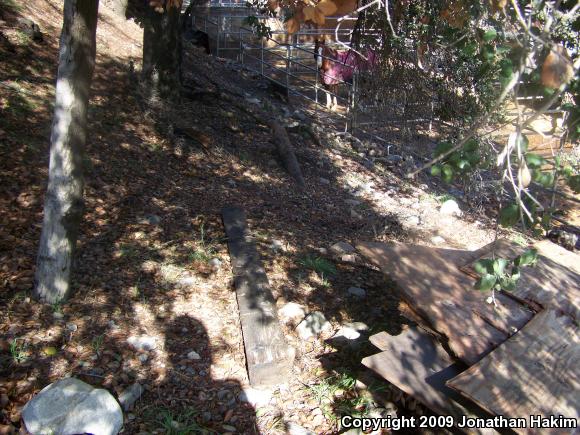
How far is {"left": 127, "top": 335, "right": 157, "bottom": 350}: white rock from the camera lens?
3421 mm

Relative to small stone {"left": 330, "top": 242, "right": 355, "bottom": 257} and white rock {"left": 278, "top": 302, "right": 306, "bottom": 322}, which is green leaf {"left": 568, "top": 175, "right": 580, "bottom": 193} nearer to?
white rock {"left": 278, "top": 302, "right": 306, "bottom": 322}

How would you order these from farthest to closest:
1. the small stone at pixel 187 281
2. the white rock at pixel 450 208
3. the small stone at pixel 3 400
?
the white rock at pixel 450 208 → the small stone at pixel 187 281 → the small stone at pixel 3 400

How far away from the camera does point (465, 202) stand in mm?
8062

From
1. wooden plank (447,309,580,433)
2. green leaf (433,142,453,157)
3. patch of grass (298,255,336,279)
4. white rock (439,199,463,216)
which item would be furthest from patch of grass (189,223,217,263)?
white rock (439,199,463,216)

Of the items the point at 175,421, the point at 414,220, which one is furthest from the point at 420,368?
the point at 414,220

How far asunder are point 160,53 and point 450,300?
5.12m

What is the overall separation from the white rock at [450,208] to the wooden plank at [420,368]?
4.07m

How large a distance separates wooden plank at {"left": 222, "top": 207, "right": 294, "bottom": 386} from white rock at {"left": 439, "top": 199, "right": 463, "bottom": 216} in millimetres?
3171

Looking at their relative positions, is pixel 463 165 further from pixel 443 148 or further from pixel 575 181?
pixel 575 181

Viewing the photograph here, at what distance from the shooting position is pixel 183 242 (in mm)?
4652

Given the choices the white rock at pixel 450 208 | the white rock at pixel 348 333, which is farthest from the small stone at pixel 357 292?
the white rock at pixel 450 208

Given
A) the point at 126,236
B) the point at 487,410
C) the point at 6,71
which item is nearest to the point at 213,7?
the point at 6,71

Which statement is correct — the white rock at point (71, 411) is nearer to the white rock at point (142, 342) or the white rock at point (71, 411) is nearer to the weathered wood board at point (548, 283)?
the white rock at point (142, 342)

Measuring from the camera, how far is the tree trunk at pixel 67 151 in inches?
124
